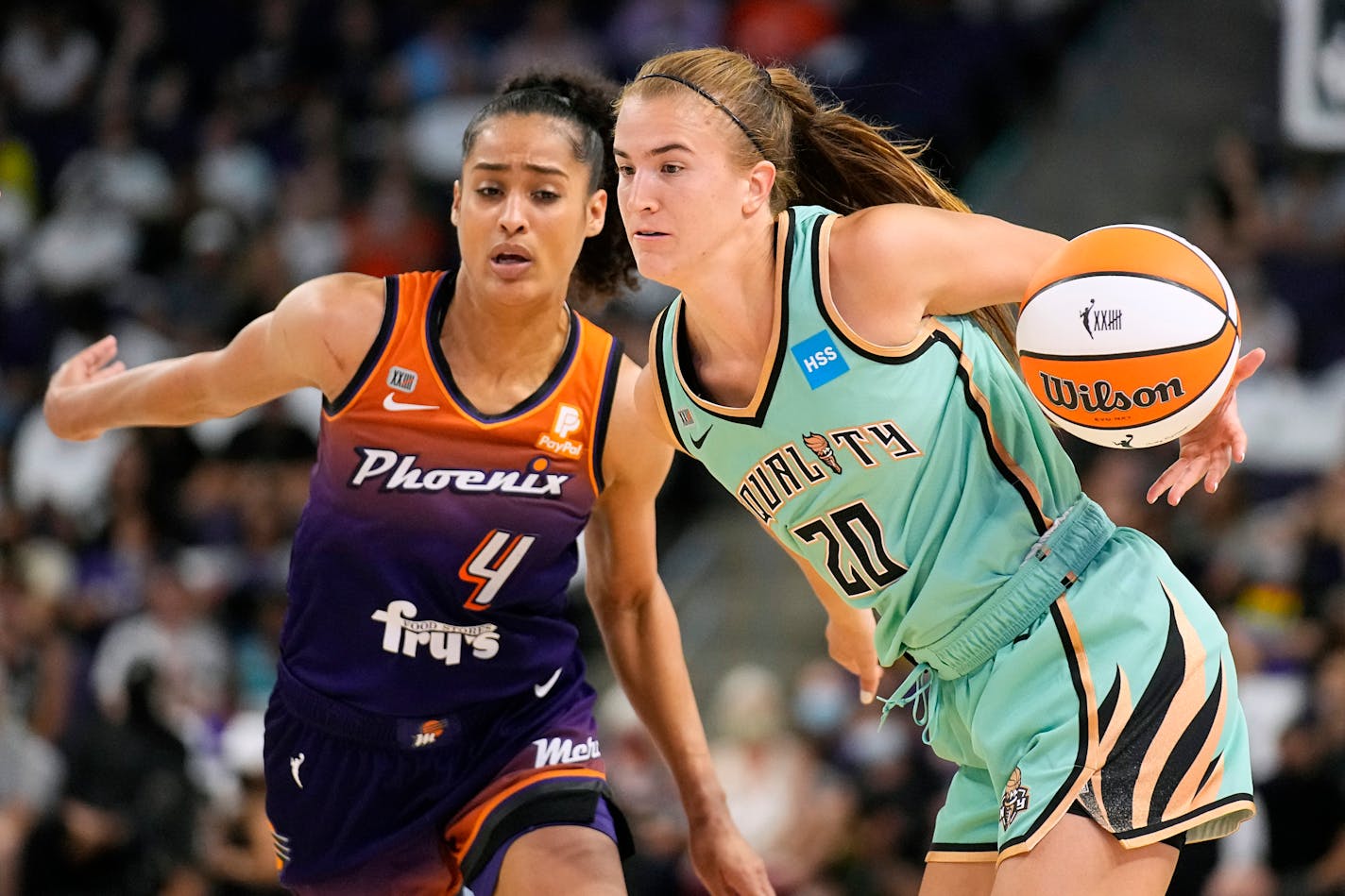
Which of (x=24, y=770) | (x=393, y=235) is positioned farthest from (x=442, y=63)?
(x=24, y=770)

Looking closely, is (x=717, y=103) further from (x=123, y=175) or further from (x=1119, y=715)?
(x=123, y=175)

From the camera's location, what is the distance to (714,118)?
3729 millimetres

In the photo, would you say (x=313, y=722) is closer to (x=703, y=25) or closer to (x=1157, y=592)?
(x=1157, y=592)

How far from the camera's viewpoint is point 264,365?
14.4 ft

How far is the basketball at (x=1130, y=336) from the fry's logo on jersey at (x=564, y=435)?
1.33 meters

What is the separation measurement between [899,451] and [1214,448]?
0.64m

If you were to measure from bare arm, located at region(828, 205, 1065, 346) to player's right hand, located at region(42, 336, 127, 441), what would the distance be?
2.29 meters

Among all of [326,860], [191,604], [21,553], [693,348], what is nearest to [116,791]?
[191,604]

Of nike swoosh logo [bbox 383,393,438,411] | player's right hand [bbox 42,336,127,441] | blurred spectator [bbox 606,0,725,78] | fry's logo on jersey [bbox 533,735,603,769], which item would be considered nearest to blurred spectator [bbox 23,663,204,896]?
player's right hand [bbox 42,336,127,441]

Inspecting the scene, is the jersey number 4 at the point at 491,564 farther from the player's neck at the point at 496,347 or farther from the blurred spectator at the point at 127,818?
the blurred spectator at the point at 127,818

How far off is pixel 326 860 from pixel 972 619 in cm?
189

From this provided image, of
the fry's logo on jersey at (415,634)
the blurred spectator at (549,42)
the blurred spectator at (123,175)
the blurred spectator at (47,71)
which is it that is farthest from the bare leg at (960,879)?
the blurred spectator at (47,71)

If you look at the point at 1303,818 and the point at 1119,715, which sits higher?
the point at 1119,715

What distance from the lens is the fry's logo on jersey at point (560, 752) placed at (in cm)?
440
